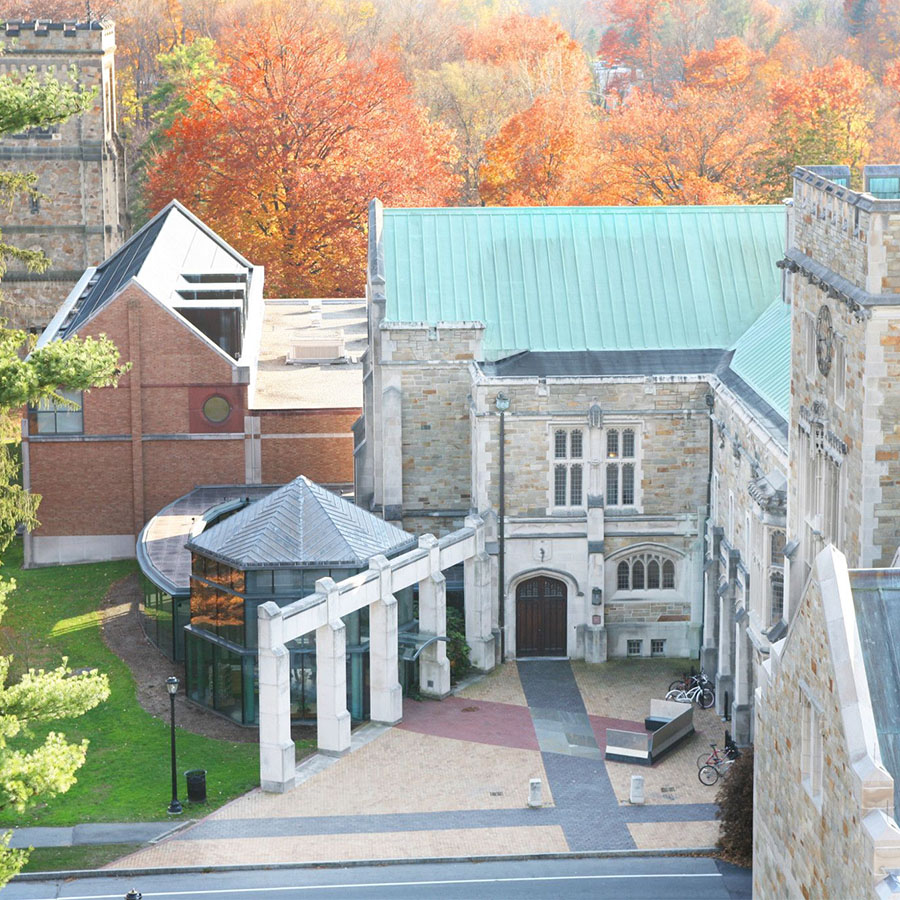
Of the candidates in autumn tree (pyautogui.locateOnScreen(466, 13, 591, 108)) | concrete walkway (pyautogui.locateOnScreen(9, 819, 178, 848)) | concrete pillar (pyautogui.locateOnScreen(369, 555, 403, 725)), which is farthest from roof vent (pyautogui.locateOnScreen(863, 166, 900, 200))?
autumn tree (pyautogui.locateOnScreen(466, 13, 591, 108))

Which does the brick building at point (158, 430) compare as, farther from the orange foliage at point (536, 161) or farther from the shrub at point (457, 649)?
the orange foliage at point (536, 161)

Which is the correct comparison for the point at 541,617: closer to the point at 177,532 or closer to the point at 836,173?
the point at 177,532

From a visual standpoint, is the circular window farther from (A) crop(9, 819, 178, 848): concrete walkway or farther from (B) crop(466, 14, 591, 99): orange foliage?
(B) crop(466, 14, 591, 99): orange foliage

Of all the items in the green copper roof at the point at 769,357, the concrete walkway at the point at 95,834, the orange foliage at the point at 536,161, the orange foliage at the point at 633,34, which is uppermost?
the orange foliage at the point at 633,34

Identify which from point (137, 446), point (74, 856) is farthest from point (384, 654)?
point (137, 446)

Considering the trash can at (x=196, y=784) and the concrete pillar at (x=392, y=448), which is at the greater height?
the concrete pillar at (x=392, y=448)

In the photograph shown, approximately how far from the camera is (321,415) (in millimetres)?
57094

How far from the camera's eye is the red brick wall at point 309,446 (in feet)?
186

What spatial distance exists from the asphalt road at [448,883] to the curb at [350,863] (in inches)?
3.8

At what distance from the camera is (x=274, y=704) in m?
38.5

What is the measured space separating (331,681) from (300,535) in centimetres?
404

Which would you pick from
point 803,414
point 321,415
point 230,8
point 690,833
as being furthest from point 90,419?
point 230,8

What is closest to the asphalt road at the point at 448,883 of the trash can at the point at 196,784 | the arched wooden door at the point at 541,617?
the trash can at the point at 196,784

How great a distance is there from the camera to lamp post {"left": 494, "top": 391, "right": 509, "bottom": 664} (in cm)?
4584
